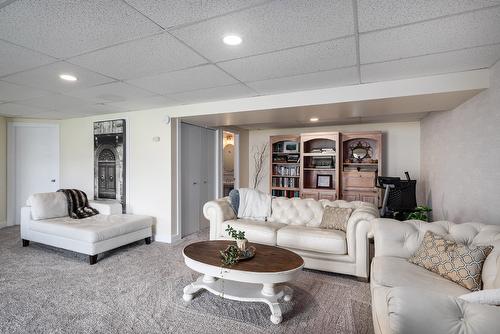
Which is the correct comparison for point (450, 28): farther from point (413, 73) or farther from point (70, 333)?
point (70, 333)

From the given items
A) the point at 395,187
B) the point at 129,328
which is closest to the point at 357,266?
the point at 395,187

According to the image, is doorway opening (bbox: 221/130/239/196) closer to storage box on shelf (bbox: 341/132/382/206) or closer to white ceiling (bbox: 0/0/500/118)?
storage box on shelf (bbox: 341/132/382/206)

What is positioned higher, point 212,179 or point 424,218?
point 212,179

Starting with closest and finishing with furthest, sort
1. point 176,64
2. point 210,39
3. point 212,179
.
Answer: point 210,39 < point 176,64 < point 212,179

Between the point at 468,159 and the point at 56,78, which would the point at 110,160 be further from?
the point at 468,159

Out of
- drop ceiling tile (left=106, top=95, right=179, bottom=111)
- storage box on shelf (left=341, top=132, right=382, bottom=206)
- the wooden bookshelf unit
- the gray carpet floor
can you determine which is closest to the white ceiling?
drop ceiling tile (left=106, top=95, right=179, bottom=111)

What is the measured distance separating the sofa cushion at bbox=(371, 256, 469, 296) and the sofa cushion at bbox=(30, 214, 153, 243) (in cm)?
326

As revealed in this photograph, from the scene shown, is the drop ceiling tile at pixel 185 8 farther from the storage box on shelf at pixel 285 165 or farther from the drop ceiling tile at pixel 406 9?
the storage box on shelf at pixel 285 165

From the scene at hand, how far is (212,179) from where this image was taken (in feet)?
17.9

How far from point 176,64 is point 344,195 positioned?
4.42m

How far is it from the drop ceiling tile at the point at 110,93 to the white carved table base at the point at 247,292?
7.72ft

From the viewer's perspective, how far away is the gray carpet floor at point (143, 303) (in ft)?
6.75

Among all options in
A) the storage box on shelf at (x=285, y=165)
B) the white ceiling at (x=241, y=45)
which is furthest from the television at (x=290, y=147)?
the white ceiling at (x=241, y=45)

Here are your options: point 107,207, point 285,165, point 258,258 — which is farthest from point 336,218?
point 107,207
